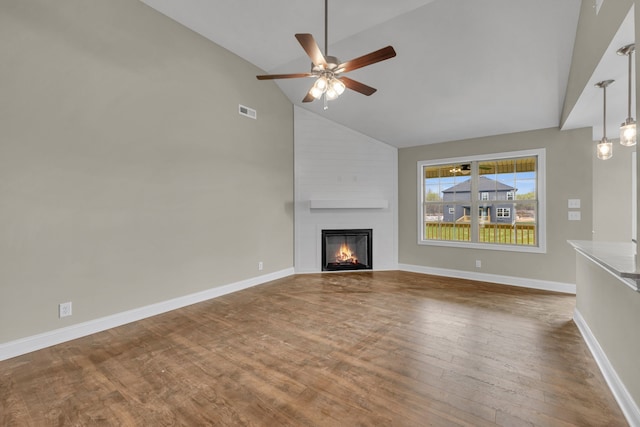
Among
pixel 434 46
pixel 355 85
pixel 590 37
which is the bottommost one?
pixel 355 85

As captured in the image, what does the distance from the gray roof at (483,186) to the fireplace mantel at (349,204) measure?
1.25 metres

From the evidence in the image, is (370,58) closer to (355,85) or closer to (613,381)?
(355,85)

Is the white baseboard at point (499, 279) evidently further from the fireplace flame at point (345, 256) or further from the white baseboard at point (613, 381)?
the white baseboard at point (613, 381)

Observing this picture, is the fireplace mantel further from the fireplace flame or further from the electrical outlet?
the electrical outlet

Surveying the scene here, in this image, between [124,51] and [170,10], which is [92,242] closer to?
[124,51]

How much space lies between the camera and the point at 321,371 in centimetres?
220

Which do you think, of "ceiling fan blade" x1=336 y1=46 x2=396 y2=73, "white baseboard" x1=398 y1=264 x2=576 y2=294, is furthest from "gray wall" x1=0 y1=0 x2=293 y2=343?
"white baseboard" x1=398 y1=264 x2=576 y2=294

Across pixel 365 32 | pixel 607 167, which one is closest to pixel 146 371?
Result: pixel 365 32

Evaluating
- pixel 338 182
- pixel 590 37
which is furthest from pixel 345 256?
pixel 590 37

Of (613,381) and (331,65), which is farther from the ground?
(331,65)

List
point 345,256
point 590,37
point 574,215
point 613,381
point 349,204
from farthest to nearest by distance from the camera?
point 345,256, point 349,204, point 574,215, point 590,37, point 613,381

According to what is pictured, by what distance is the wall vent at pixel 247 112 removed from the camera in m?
4.39

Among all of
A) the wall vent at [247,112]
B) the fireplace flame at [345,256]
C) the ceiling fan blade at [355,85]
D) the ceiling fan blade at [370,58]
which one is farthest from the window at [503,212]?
the wall vent at [247,112]

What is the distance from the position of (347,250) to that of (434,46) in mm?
3771
